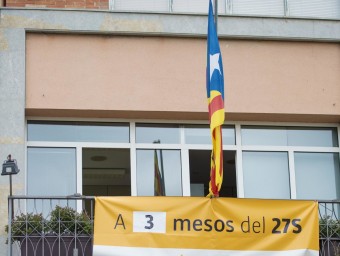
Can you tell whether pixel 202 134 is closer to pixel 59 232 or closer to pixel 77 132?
pixel 77 132

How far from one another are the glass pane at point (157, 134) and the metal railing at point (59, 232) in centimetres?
171

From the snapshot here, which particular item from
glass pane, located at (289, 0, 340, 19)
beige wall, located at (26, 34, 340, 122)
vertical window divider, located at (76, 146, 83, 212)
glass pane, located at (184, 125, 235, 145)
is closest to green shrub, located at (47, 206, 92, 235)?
vertical window divider, located at (76, 146, 83, 212)

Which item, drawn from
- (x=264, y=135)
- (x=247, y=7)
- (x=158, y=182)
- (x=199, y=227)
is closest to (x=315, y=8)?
(x=247, y=7)

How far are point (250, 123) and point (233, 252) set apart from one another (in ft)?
9.31

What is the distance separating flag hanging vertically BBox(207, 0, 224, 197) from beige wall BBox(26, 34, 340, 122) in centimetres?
146

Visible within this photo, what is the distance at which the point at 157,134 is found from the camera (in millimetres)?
13461

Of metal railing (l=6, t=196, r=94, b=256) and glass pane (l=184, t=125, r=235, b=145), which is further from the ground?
glass pane (l=184, t=125, r=235, b=145)

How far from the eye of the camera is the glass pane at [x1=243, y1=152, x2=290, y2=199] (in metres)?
13.4

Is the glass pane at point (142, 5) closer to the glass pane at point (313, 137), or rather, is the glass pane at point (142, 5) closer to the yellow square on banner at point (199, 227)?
the glass pane at point (313, 137)

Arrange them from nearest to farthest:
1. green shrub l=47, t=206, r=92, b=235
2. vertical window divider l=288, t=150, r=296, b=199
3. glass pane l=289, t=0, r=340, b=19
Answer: green shrub l=47, t=206, r=92, b=235 < vertical window divider l=288, t=150, r=296, b=199 < glass pane l=289, t=0, r=340, b=19

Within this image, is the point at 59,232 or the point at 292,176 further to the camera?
the point at 292,176

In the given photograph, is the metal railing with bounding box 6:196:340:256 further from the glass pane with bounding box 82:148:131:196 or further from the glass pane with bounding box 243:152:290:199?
the glass pane with bounding box 243:152:290:199

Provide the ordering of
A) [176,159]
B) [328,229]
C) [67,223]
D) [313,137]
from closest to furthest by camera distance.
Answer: [67,223] → [328,229] → [176,159] → [313,137]

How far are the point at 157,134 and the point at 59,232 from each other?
8.30ft
